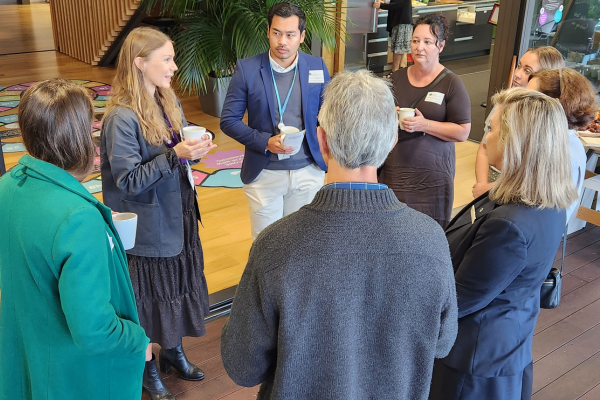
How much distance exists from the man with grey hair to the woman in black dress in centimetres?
153

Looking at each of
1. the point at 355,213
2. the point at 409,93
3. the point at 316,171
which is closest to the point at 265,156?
the point at 316,171

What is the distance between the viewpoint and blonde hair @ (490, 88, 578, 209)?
67.4 inches

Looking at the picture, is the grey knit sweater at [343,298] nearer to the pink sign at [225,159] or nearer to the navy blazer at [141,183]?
the navy blazer at [141,183]

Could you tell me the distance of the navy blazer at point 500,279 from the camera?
1702 mm

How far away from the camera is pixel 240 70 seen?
2.81 meters

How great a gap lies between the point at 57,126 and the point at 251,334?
2.34 feet

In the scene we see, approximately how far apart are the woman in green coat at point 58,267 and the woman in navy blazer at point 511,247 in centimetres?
102

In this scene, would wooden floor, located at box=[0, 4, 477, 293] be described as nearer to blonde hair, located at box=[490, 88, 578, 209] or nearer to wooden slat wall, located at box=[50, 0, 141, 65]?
wooden slat wall, located at box=[50, 0, 141, 65]

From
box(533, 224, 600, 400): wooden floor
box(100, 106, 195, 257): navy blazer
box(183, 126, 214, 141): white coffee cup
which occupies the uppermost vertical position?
box(183, 126, 214, 141): white coffee cup

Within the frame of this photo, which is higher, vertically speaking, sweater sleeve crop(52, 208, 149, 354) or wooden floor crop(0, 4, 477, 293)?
sweater sleeve crop(52, 208, 149, 354)

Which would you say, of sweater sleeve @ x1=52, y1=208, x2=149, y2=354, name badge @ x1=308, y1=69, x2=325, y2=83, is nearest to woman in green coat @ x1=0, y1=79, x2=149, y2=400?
sweater sleeve @ x1=52, y1=208, x2=149, y2=354

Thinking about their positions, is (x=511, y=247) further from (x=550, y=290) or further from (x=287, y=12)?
(x=287, y=12)

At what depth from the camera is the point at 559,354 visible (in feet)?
9.87

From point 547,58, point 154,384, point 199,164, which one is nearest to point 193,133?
point 154,384
